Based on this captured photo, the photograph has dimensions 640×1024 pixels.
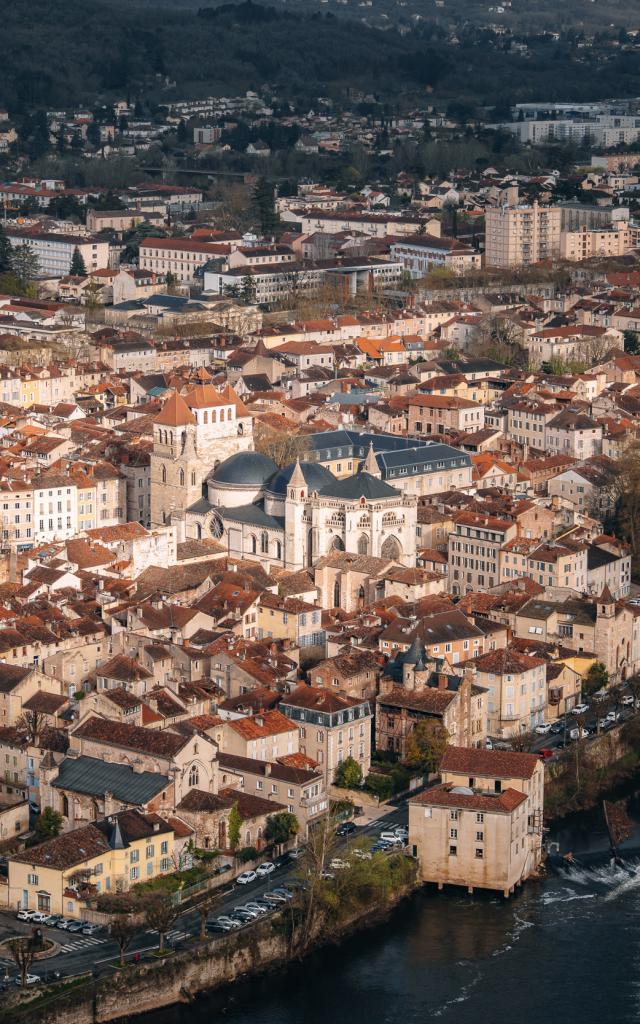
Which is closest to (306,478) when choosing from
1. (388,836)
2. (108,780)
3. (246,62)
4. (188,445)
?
(188,445)

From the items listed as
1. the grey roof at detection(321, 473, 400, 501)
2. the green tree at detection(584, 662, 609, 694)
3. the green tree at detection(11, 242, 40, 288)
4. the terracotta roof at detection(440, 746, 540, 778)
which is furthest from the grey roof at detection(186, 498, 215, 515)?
the green tree at detection(11, 242, 40, 288)

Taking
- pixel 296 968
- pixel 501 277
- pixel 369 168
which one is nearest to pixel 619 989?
pixel 296 968

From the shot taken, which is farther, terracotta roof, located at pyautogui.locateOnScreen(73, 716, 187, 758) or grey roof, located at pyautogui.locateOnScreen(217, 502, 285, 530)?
grey roof, located at pyautogui.locateOnScreen(217, 502, 285, 530)

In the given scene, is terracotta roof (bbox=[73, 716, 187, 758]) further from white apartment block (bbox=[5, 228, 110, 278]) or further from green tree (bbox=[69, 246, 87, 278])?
white apartment block (bbox=[5, 228, 110, 278])

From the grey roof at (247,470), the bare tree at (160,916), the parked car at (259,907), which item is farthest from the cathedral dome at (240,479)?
the bare tree at (160,916)

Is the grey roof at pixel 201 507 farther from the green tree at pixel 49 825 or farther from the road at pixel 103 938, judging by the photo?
the road at pixel 103 938
